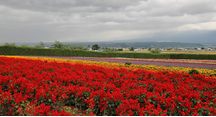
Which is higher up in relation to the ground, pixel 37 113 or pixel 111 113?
pixel 37 113

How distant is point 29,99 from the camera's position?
4426mm

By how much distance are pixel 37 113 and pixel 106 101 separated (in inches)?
65.7

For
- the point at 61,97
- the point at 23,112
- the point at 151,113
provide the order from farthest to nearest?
the point at 61,97
the point at 23,112
the point at 151,113

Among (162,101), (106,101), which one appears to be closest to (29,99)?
(106,101)

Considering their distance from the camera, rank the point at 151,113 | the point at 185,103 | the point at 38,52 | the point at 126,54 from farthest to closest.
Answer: the point at 126,54
the point at 38,52
the point at 185,103
the point at 151,113

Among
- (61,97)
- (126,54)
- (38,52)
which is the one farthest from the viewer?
(126,54)

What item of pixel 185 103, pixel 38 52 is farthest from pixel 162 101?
pixel 38 52

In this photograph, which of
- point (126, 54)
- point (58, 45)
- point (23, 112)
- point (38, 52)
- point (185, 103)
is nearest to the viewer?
point (23, 112)

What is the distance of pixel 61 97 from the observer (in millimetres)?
4422

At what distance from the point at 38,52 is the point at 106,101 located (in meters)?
31.4

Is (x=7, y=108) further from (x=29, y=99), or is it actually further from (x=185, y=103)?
(x=185, y=103)

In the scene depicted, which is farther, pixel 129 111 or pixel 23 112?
pixel 23 112

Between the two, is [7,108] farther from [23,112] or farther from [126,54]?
[126,54]

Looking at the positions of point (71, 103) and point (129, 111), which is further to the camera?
point (71, 103)
